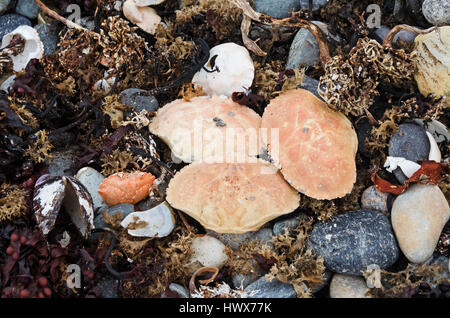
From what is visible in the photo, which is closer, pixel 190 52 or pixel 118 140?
pixel 118 140

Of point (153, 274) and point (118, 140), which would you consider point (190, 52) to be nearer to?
point (118, 140)

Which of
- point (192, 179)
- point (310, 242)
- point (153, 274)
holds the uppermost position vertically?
point (192, 179)

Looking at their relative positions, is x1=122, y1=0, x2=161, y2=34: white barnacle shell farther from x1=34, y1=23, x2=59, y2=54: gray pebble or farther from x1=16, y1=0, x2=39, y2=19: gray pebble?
x1=16, y1=0, x2=39, y2=19: gray pebble

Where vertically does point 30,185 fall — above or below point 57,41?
below

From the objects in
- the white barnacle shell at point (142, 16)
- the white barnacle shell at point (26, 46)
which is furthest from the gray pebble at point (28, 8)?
the white barnacle shell at point (142, 16)

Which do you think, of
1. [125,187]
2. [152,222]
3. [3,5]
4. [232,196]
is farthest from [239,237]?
[3,5]

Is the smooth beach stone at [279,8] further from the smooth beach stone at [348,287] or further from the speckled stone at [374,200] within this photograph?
the smooth beach stone at [348,287]

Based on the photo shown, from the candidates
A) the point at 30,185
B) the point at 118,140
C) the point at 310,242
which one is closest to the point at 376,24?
the point at 310,242
